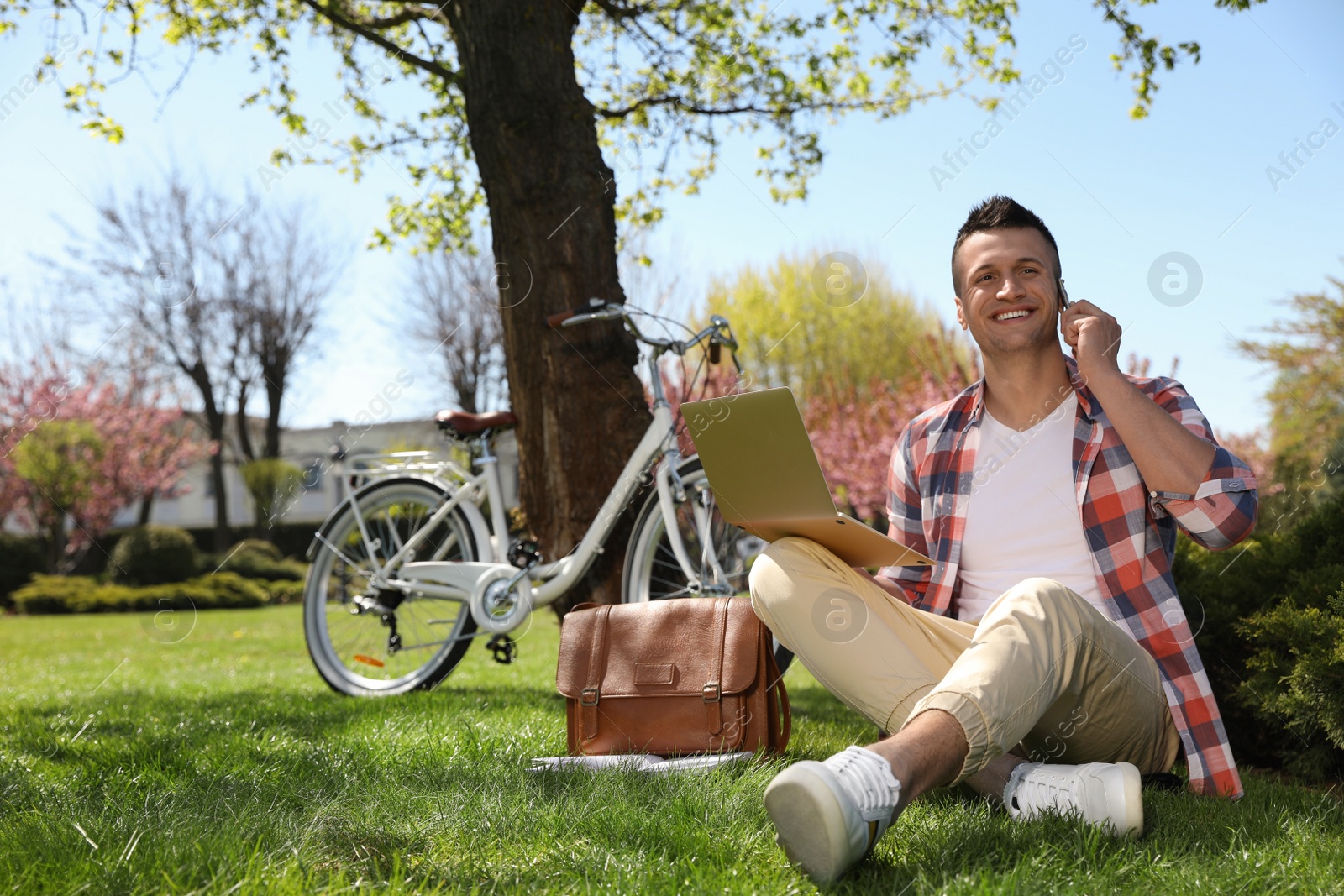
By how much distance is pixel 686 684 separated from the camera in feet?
8.11

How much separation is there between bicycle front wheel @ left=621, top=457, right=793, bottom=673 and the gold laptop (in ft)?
3.53

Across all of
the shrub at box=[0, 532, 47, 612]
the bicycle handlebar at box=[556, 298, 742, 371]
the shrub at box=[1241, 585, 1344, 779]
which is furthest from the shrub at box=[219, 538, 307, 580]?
the shrub at box=[1241, 585, 1344, 779]

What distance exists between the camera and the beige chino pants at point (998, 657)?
5.70 feet

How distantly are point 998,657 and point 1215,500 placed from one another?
679mm

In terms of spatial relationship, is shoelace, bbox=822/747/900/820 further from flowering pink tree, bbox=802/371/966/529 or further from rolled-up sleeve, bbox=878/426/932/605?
flowering pink tree, bbox=802/371/966/529

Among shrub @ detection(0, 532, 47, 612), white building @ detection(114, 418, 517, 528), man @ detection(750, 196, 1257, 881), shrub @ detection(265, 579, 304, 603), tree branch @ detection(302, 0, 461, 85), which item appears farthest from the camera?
white building @ detection(114, 418, 517, 528)

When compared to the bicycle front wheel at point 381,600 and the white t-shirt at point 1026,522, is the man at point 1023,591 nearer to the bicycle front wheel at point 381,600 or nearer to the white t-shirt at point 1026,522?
the white t-shirt at point 1026,522

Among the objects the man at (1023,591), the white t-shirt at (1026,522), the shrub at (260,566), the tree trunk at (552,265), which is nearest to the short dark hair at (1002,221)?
the man at (1023,591)

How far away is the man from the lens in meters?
1.64

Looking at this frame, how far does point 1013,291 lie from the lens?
236 cm

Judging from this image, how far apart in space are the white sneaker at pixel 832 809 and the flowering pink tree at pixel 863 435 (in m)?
11.7

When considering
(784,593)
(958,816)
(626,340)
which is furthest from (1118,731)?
(626,340)

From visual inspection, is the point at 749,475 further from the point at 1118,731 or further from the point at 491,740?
the point at 491,740

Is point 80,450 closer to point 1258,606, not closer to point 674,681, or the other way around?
point 674,681
